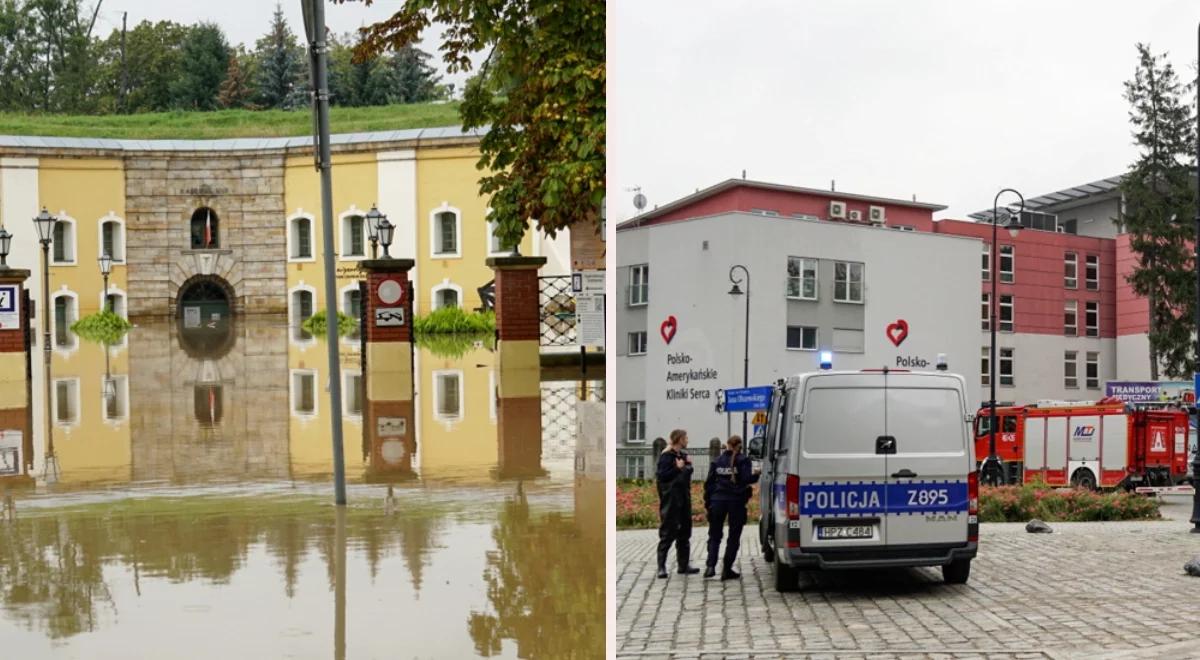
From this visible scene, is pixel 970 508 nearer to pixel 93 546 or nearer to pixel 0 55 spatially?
pixel 93 546

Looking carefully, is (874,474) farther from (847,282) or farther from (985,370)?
(847,282)

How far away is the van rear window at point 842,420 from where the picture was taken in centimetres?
427

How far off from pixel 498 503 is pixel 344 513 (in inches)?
26.3

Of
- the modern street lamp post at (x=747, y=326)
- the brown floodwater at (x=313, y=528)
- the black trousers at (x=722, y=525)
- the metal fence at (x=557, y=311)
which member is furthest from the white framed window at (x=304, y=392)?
the modern street lamp post at (x=747, y=326)

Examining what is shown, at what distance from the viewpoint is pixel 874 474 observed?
4.21 meters

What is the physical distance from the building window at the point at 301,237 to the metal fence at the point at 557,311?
101 inches

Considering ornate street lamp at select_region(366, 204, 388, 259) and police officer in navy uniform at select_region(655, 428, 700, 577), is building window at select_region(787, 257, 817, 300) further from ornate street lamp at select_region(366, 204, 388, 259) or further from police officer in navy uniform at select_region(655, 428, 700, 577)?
ornate street lamp at select_region(366, 204, 388, 259)

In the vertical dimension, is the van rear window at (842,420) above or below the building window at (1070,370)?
below

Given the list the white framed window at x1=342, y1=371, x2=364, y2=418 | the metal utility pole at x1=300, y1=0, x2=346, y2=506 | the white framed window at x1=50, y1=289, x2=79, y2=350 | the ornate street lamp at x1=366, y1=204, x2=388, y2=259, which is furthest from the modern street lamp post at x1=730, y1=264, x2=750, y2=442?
the white framed window at x1=50, y1=289, x2=79, y2=350

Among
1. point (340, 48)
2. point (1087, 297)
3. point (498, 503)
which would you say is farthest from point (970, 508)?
point (340, 48)

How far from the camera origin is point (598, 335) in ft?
19.6

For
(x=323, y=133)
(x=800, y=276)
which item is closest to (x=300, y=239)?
(x=323, y=133)

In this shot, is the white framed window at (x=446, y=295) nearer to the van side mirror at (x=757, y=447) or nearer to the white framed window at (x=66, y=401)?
the white framed window at (x=66, y=401)

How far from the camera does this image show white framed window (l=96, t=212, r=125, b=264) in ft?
33.8
